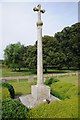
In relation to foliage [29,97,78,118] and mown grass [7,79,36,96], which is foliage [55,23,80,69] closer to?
mown grass [7,79,36,96]

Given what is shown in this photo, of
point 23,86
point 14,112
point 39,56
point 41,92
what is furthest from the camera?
point 23,86

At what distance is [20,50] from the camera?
38.7m

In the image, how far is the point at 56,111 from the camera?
579 centimetres

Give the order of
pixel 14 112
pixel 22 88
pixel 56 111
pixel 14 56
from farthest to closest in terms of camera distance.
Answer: pixel 14 56, pixel 22 88, pixel 56 111, pixel 14 112

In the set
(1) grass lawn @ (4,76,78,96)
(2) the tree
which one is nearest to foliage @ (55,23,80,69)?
(2) the tree

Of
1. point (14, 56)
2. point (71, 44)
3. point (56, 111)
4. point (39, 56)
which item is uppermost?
point (71, 44)

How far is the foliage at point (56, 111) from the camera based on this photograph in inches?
217

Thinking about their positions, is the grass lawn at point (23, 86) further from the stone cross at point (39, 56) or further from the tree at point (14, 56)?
the tree at point (14, 56)

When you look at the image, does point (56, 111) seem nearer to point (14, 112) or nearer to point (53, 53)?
point (14, 112)

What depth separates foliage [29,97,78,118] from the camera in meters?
5.52

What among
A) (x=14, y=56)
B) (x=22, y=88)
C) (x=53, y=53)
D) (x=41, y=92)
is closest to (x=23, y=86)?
(x=22, y=88)

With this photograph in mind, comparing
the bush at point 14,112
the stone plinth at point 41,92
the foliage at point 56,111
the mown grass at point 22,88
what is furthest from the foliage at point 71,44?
the bush at point 14,112

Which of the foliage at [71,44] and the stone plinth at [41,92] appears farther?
the foliage at [71,44]

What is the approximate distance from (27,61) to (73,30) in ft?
39.6
